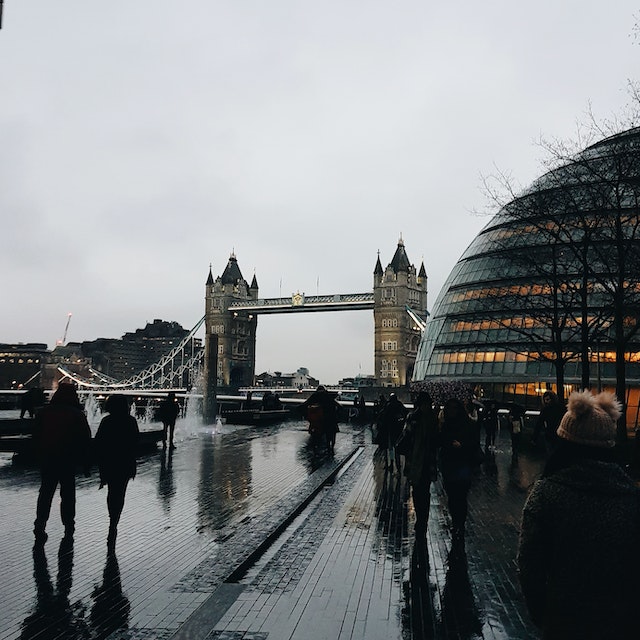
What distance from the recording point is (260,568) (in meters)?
8.30

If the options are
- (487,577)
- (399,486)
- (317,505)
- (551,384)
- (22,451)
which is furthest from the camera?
(551,384)

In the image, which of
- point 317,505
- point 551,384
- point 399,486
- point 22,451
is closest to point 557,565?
point 317,505

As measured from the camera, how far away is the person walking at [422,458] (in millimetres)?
10367

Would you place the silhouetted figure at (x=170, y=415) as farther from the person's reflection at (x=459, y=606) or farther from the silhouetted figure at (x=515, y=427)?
the person's reflection at (x=459, y=606)

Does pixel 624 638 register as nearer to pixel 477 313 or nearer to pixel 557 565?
pixel 557 565

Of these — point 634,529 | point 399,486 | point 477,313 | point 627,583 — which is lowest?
point 399,486

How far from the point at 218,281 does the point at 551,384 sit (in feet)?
439

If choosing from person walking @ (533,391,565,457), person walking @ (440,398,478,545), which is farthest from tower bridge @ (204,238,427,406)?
person walking @ (440,398,478,545)

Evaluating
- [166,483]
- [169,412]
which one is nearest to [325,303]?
[169,412]

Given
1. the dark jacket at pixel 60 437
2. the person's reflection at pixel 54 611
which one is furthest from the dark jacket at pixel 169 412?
the person's reflection at pixel 54 611

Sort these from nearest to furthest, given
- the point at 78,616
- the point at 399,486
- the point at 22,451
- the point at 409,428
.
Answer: the point at 78,616 → the point at 409,428 → the point at 399,486 → the point at 22,451

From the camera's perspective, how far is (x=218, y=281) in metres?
173

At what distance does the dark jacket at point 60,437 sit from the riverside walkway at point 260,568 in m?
1.12

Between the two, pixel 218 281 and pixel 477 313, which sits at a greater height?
pixel 218 281
